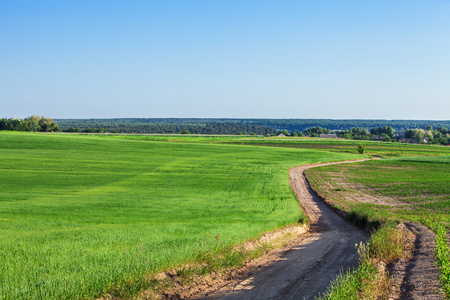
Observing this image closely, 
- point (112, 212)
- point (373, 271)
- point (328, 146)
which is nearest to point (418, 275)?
point (373, 271)

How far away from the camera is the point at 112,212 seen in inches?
968

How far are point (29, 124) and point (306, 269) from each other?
145 m

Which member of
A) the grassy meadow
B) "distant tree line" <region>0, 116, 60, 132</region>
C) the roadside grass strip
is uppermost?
"distant tree line" <region>0, 116, 60, 132</region>

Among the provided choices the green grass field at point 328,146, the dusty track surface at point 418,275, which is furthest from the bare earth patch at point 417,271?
the green grass field at point 328,146

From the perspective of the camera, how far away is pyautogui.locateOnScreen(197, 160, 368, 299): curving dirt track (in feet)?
38.2

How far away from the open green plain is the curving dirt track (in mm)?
1959

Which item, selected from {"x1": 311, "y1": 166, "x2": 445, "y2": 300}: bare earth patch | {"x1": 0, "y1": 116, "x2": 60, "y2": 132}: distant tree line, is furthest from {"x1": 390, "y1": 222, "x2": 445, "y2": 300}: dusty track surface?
{"x1": 0, "y1": 116, "x2": 60, "y2": 132}: distant tree line

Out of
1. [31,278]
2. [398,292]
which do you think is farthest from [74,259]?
[398,292]

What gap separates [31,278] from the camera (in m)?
10.2

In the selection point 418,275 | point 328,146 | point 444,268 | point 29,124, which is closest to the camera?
point 444,268

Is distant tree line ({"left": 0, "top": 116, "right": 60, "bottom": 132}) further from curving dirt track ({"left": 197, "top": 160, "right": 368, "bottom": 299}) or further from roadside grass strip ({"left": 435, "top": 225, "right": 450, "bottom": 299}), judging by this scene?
roadside grass strip ({"left": 435, "top": 225, "right": 450, "bottom": 299})

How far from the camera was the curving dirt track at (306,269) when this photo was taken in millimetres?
11641

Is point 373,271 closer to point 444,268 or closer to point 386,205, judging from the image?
point 444,268

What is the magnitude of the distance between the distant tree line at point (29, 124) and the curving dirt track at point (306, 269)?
133m
